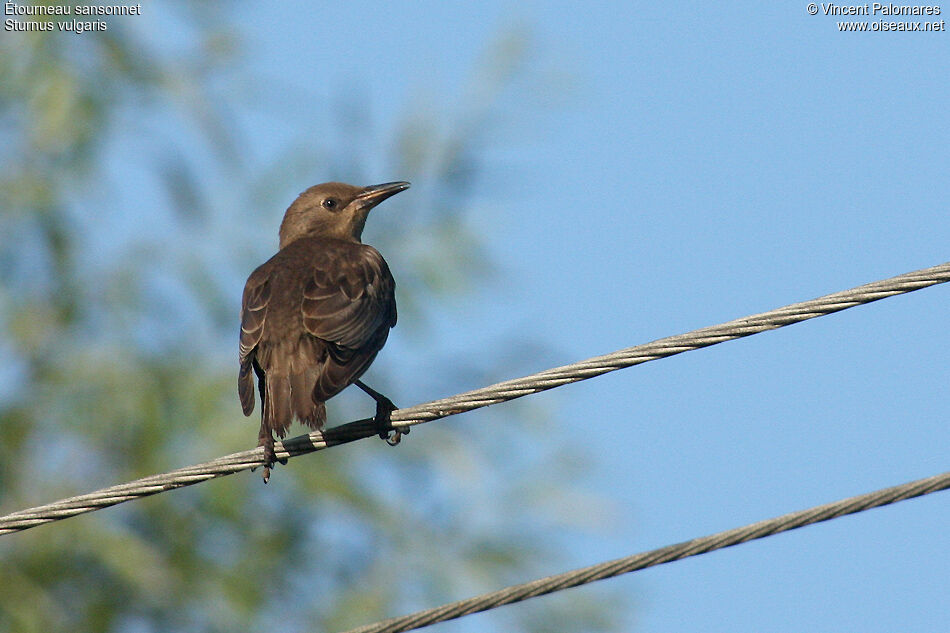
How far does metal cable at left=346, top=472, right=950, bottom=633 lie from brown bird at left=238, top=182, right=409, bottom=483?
1.60 meters

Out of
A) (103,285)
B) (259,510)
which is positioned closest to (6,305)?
(103,285)

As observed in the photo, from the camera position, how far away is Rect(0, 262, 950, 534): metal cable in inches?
202

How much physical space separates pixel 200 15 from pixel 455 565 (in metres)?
6.33

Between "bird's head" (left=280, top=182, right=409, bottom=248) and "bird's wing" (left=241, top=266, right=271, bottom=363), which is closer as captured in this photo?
"bird's wing" (left=241, top=266, right=271, bottom=363)

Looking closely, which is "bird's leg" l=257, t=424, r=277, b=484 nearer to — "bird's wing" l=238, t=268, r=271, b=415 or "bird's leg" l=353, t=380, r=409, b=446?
"bird's wing" l=238, t=268, r=271, b=415

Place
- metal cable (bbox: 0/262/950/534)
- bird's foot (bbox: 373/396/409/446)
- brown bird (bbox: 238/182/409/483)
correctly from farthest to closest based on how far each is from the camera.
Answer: brown bird (bbox: 238/182/409/483), bird's foot (bbox: 373/396/409/446), metal cable (bbox: 0/262/950/534)

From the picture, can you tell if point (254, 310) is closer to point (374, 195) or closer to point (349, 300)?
point (349, 300)

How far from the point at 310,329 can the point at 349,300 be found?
0.44 metres

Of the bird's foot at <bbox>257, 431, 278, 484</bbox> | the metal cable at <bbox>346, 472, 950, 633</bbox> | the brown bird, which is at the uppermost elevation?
the brown bird

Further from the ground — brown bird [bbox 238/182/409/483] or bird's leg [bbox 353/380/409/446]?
brown bird [bbox 238/182/409/483]

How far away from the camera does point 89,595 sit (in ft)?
44.4

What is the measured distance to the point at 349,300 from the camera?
800cm

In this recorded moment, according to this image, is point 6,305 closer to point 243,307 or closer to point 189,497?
point 189,497

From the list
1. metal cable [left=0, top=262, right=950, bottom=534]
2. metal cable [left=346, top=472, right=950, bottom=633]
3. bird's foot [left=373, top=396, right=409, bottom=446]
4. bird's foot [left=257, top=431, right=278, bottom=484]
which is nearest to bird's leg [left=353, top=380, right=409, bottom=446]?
bird's foot [left=373, top=396, right=409, bottom=446]
